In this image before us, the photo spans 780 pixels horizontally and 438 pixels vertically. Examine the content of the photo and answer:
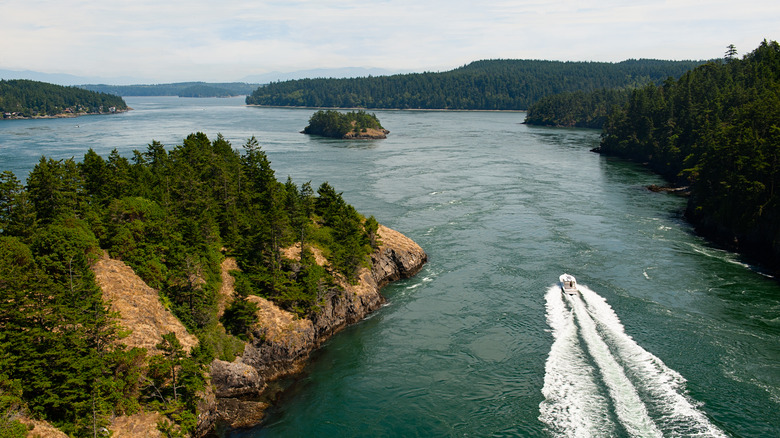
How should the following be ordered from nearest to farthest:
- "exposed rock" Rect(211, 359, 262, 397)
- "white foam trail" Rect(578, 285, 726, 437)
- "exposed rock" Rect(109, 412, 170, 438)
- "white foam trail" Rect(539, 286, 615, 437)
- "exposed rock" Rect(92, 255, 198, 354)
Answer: "exposed rock" Rect(109, 412, 170, 438)
"white foam trail" Rect(578, 285, 726, 437)
"white foam trail" Rect(539, 286, 615, 437)
"exposed rock" Rect(92, 255, 198, 354)
"exposed rock" Rect(211, 359, 262, 397)

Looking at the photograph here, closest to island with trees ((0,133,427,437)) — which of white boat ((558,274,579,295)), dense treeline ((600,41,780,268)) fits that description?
white boat ((558,274,579,295))

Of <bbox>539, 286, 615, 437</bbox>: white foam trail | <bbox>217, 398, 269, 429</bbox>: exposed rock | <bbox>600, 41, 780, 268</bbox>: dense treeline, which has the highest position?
Answer: <bbox>600, 41, 780, 268</bbox>: dense treeline

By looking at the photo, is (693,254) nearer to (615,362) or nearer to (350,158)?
(615,362)

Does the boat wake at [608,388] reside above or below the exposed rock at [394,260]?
below

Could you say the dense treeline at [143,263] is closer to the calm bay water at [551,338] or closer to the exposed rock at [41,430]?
the exposed rock at [41,430]

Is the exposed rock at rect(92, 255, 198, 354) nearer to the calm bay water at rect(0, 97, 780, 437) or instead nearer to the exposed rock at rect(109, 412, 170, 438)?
the exposed rock at rect(109, 412, 170, 438)

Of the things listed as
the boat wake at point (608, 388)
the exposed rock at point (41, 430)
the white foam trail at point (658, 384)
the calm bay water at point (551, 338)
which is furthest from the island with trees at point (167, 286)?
the white foam trail at point (658, 384)

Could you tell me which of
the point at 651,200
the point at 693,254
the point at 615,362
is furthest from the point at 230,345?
the point at 651,200
